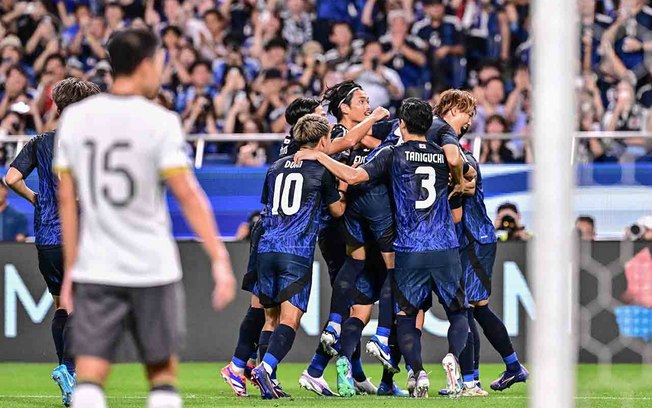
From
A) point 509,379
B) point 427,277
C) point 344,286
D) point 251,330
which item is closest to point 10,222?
point 251,330

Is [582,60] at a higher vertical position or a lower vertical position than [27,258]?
higher

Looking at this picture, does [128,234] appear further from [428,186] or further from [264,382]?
[428,186]

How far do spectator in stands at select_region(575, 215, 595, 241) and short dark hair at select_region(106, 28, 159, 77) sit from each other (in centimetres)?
772

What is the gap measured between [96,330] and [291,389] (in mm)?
5440

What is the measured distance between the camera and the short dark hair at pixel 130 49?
5094 mm

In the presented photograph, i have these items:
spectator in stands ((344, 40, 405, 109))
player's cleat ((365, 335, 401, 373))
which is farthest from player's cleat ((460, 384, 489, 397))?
spectator in stands ((344, 40, 405, 109))

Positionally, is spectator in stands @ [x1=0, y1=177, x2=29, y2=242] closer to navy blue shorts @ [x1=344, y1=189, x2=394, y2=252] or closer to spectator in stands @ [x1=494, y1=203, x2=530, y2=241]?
navy blue shorts @ [x1=344, y1=189, x2=394, y2=252]

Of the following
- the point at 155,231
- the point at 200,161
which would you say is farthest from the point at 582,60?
the point at 155,231

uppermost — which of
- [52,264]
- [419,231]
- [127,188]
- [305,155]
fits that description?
[305,155]

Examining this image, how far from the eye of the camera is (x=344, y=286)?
9602mm

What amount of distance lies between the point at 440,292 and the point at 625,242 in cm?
386

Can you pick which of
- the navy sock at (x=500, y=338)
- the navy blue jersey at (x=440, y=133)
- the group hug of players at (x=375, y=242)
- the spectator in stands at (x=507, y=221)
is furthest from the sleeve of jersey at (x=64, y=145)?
the spectator in stands at (x=507, y=221)

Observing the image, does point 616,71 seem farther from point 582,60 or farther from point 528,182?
point 528,182

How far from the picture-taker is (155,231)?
5.02 m
